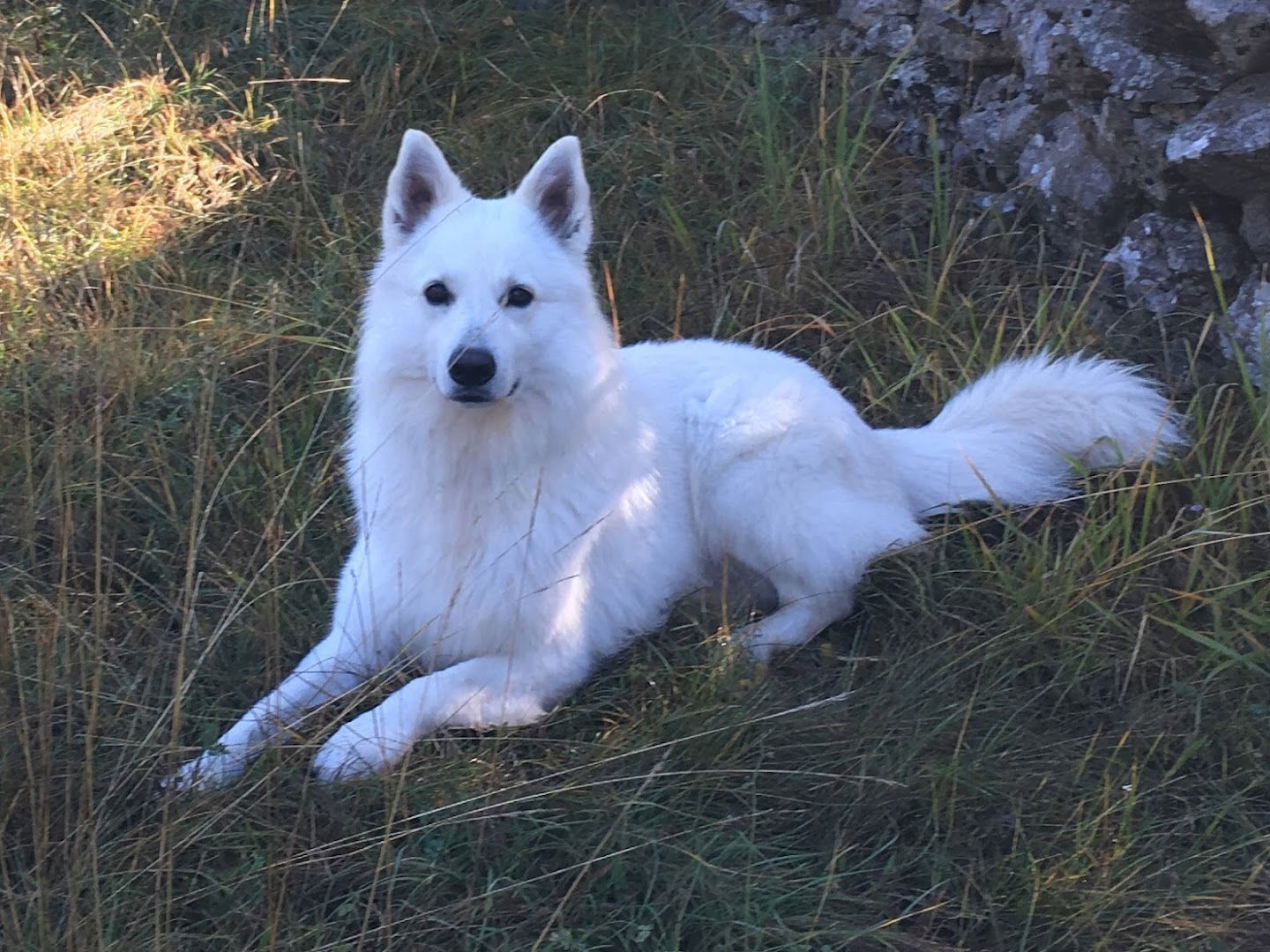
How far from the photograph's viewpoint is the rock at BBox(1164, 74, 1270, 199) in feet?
12.2

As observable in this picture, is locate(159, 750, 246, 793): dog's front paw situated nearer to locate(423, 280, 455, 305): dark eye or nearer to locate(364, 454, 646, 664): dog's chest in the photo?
locate(364, 454, 646, 664): dog's chest

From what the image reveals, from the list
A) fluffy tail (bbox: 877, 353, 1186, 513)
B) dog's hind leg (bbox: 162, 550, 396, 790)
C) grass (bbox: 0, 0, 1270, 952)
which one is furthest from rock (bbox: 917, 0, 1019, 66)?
dog's hind leg (bbox: 162, 550, 396, 790)

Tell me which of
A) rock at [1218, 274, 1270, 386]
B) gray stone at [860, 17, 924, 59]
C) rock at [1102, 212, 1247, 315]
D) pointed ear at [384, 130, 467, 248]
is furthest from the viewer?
gray stone at [860, 17, 924, 59]

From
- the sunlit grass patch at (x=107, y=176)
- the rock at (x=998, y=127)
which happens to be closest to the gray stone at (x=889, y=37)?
the rock at (x=998, y=127)

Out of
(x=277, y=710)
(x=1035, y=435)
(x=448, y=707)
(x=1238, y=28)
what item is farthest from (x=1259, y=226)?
(x=277, y=710)

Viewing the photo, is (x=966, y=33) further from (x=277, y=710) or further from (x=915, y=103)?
(x=277, y=710)

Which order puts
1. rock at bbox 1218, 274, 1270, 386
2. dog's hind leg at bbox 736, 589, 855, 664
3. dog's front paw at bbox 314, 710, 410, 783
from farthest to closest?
rock at bbox 1218, 274, 1270, 386 → dog's hind leg at bbox 736, 589, 855, 664 → dog's front paw at bbox 314, 710, 410, 783

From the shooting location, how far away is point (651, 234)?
4586mm

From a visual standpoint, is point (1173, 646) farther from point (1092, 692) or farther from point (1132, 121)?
point (1132, 121)

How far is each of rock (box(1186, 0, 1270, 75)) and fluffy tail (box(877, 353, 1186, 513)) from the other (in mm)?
1022

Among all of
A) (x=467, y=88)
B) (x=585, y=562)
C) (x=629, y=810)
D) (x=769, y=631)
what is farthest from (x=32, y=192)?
(x=629, y=810)

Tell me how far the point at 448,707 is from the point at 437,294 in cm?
93

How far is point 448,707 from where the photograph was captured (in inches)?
113

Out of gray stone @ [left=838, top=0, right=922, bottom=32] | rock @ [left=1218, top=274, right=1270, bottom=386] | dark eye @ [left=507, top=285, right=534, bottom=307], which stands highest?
gray stone @ [left=838, top=0, right=922, bottom=32]
